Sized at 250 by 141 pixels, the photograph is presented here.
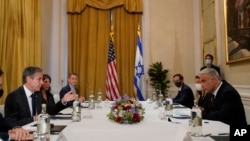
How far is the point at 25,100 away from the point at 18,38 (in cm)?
287

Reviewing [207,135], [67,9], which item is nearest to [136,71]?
[67,9]

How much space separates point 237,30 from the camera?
17.3ft

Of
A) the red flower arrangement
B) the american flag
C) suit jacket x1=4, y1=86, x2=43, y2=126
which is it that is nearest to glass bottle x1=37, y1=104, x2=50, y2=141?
the red flower arrangement

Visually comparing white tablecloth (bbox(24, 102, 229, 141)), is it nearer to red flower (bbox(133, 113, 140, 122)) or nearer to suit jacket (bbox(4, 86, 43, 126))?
red flower (bbox(133, 113, 140, 122))

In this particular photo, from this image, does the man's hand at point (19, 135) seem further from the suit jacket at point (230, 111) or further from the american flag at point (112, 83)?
the american flag at point (112, 83)

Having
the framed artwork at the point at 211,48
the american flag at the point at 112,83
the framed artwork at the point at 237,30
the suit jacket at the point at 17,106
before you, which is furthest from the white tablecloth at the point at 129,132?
the american flag at the point at 112,83

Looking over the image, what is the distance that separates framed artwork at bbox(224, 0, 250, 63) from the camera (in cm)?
492

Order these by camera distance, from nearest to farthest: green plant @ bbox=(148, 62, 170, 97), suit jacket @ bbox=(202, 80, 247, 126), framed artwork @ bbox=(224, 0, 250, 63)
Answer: suit jacket @ bbox=(202, 80, 247, 126) < framed artwork @ bbox=(224, 0, 250, 63) < green plant @ bbox=(148, 62, 170, 97)

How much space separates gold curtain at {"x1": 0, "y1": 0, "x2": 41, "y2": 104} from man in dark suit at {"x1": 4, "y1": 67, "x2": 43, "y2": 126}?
6.73 ft

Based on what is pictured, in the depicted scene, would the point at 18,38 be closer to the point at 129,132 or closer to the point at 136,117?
the point at 136,117

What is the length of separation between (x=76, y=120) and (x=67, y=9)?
568 centimetres

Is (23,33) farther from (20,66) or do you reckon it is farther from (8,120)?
(8,120)

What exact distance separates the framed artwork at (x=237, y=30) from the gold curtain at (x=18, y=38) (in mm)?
4077

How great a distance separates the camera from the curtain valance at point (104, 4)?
7.94 metres
